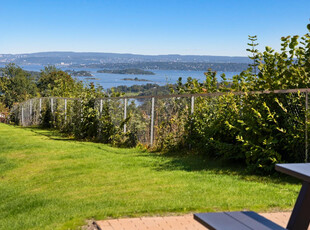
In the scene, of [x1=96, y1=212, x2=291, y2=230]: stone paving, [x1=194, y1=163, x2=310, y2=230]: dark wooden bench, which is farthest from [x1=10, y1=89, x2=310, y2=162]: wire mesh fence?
[x1=194, y1=163, x2=310, y2=230]: dark wooden bench

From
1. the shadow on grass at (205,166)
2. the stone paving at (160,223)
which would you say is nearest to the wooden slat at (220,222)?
the stone paving at (160,223)

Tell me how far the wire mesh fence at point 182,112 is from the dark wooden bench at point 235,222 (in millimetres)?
4502

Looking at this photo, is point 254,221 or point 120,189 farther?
point 120,189

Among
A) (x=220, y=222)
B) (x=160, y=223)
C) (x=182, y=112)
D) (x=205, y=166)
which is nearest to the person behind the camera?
(x=220, y=222)

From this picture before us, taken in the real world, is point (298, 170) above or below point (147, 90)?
above

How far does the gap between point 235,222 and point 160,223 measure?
1.80 metres

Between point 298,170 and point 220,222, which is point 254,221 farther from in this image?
point 298,170

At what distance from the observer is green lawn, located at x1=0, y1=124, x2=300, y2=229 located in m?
6.09

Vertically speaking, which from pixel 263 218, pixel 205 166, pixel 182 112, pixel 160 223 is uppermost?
pixel 263 218

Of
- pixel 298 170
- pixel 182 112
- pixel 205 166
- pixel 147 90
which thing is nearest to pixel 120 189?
pixel 205 166

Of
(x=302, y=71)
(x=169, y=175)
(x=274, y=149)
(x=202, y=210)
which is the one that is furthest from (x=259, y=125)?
(x=202, y=210)

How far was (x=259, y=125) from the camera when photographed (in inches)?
346

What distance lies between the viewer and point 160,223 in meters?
5.38

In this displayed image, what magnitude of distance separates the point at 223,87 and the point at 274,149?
9.38 feet
